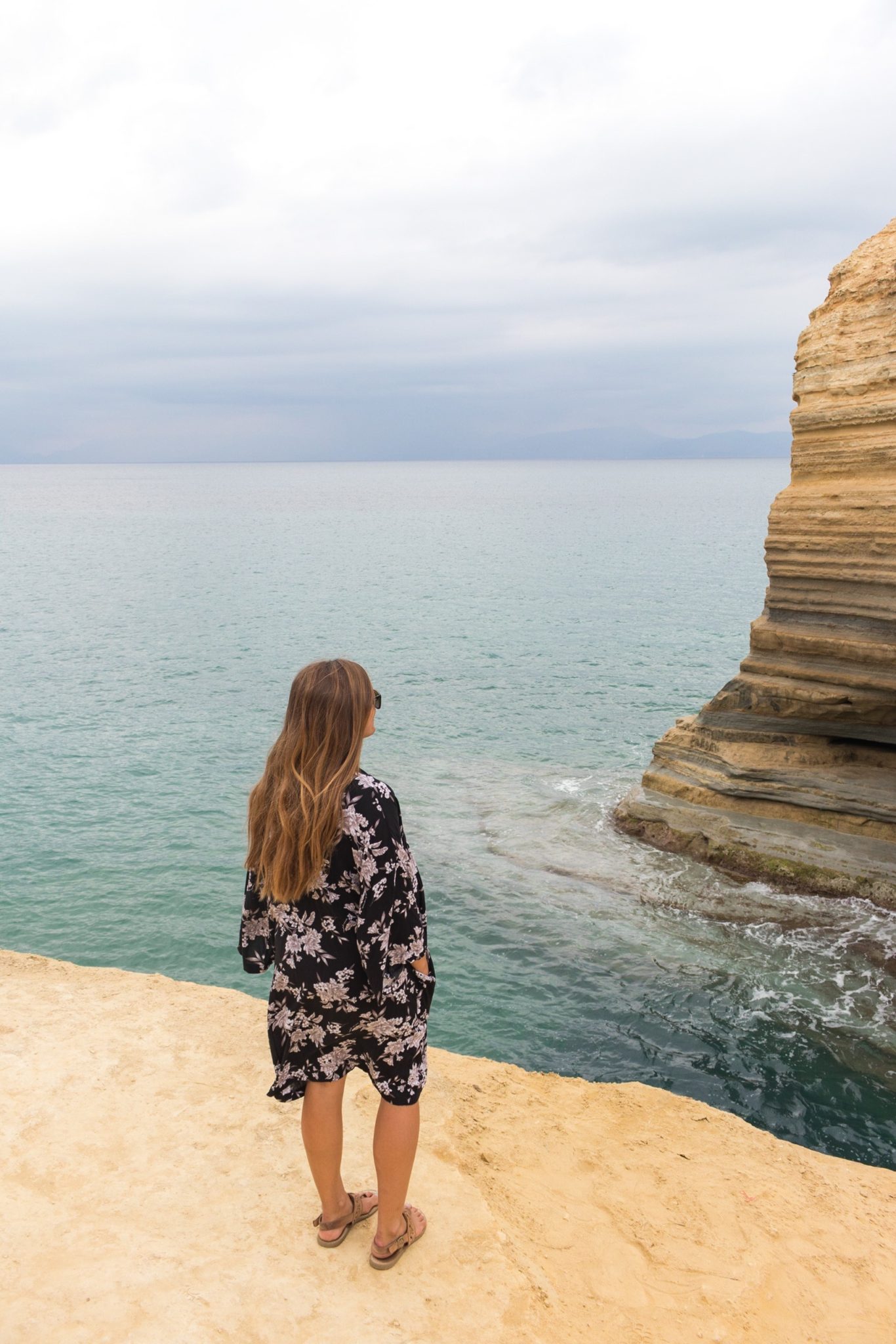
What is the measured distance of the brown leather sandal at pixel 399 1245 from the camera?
4.41 metres

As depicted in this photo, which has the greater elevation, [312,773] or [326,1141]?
[312,773]

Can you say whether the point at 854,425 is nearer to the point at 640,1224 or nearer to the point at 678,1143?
the point at 678,1143

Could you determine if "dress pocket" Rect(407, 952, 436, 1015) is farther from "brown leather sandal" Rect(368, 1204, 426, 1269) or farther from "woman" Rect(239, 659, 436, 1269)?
"brown leather sandal" Rect(368, 1204, 426, 1269)

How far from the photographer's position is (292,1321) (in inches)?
163

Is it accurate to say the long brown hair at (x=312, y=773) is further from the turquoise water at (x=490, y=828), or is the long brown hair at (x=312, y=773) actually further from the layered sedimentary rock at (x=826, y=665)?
the layered sedimentary rock at (x=826, y=665)

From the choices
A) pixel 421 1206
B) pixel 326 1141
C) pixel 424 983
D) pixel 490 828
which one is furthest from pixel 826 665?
pixel 326 1141

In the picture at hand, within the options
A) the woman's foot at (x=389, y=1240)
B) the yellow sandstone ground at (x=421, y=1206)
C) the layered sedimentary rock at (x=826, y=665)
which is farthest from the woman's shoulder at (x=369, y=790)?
the layered sedimentary rock at (x=826, y=665)

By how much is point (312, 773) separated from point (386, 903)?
62 centimetres

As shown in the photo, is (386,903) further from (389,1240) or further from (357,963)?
(389,1240)

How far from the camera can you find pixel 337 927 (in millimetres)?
4082

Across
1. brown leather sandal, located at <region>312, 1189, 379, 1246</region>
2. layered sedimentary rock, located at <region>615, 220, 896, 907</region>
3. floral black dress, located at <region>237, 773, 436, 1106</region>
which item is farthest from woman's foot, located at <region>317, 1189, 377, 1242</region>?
layered sedimentary rock, located at <region>615, 220, 896, 907</region>

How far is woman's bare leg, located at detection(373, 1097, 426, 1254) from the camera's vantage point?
4246mm

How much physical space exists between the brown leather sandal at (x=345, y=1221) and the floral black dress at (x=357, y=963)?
725 mm

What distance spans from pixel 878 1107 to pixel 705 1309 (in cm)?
452
